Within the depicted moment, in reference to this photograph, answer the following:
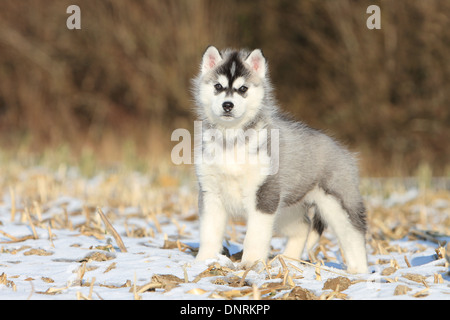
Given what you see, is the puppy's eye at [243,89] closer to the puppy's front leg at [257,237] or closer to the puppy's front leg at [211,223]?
the puppy's front leg at [211,223]

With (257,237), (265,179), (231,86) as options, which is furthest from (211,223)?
(231,86)

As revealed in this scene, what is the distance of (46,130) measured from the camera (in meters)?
17.2

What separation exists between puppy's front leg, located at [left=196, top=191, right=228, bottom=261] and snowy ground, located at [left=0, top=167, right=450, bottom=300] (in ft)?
0.59

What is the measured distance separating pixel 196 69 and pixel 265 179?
11.3 metres

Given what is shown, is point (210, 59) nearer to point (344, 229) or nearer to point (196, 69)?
point (344, 229)

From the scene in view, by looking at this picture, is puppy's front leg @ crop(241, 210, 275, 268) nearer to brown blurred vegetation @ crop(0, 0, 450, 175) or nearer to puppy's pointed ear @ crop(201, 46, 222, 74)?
puppy's pointed ear @ crop(201, 46, 222, 74)

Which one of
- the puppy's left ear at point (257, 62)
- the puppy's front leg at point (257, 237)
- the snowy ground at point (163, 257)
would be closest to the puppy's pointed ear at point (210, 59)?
the puppy's left ear at point (257, 62)

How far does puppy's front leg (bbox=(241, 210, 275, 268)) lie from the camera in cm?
470

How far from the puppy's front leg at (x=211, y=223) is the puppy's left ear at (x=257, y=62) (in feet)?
3.82

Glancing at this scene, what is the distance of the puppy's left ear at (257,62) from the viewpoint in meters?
5.32

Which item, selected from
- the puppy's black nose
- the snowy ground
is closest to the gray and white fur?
the puppy's black nose

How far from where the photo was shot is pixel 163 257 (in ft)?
15.9

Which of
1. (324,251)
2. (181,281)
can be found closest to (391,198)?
(324,251)
